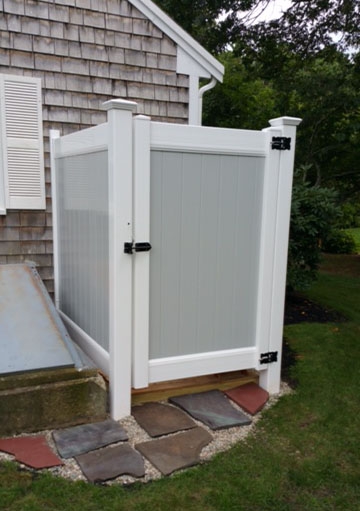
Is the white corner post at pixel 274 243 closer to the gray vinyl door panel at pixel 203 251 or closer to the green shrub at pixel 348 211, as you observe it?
the gray vinyl door panel at pixel 203 251

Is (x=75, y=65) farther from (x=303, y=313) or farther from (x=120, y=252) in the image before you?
(x=303, y=313)

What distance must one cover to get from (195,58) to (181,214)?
242cm

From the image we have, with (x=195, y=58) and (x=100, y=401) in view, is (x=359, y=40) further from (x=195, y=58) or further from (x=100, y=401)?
(x=100, y=401)

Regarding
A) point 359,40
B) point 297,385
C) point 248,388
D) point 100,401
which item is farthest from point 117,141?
point 359,40

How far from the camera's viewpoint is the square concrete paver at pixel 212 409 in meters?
2.84

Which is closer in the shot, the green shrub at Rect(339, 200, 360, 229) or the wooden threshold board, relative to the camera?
the wooden threshold board

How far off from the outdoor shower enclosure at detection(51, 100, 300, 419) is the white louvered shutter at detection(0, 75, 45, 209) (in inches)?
36.1

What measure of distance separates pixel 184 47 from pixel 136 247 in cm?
272

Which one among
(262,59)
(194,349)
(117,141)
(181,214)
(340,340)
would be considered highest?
(262,59)

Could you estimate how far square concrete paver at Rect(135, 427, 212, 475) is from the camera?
94.5 inches

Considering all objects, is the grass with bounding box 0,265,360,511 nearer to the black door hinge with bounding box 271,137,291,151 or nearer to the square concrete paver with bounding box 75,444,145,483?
the square concrete paver with bounding box 75,444,145,483

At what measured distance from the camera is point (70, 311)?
3803 millimetres

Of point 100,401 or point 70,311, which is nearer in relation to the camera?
point 100,401

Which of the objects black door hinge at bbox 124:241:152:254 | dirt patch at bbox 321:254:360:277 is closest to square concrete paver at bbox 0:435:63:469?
black door hinge at bbox 124:241:152:254
